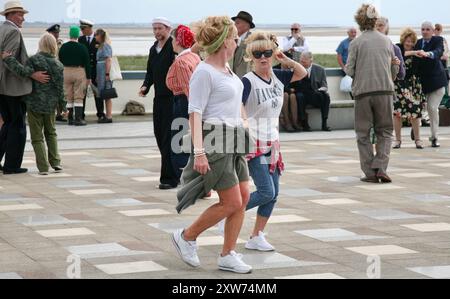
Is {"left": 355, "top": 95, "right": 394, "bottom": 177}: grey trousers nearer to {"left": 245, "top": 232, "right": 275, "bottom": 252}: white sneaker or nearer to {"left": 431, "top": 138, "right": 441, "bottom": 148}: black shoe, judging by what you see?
{"left": 431, "top": 138, "right": 441, "bottom": 148}: black shoe

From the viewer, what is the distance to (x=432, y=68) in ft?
50.3

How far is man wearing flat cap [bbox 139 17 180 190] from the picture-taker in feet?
37.5

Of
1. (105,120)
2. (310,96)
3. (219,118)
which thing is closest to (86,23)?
(105,120)

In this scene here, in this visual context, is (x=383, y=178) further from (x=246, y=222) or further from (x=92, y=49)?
(x=92, y=49)

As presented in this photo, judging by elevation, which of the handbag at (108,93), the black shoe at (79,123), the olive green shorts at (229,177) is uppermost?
the olive green shorts at (229,177)

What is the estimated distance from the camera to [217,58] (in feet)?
23.9

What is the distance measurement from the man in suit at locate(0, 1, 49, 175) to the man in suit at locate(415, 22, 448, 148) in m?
5.40

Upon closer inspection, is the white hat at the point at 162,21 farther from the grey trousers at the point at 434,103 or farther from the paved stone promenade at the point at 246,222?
the grey trousers at the point at 434,103

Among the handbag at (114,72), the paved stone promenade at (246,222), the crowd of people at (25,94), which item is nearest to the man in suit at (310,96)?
the handbag at (114,72)

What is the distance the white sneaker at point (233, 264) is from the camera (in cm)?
723

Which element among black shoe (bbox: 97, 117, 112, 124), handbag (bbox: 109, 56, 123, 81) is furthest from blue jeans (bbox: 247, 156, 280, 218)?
handbag (bbox: 109, 56, 123, 81)

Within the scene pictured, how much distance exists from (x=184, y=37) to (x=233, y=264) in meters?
4.03

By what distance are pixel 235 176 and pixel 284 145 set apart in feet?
28.2

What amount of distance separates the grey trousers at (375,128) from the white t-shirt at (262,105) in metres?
3.87
